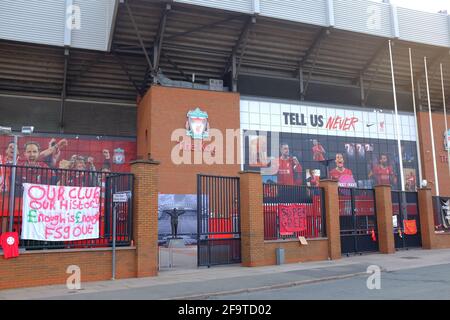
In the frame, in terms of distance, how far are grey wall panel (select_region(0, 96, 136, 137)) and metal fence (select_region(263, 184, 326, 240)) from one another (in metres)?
22.4

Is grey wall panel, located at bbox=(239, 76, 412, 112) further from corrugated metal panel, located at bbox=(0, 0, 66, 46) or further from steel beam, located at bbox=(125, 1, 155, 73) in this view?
corrugated metal panel, located at bbox=(0, 0, 66, 46)

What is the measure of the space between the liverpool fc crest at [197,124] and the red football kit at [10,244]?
2133cm

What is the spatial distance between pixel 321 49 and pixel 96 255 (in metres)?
27.9

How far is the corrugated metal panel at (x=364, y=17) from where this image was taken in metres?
33.7

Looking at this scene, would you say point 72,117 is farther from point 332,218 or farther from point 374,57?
point 374,57

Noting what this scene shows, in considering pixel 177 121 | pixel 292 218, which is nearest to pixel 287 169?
pixel 177 121

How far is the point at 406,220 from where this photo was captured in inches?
965

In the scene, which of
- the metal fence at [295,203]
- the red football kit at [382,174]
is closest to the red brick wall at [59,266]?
the metal fence at [295,203]

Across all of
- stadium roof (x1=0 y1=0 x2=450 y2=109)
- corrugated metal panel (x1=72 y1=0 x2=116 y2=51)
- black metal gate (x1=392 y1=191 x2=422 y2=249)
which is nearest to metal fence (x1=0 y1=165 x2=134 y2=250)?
black metal gate (x1=392 y1=191 x2=422 y2=249)

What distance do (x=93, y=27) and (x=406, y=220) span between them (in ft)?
78.7

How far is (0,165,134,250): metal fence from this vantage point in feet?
40.1

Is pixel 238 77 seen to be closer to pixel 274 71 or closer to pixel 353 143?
pixel 274 71

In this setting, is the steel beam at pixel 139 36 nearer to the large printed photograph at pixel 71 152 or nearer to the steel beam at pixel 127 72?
the steel beam at pixel 127 72
